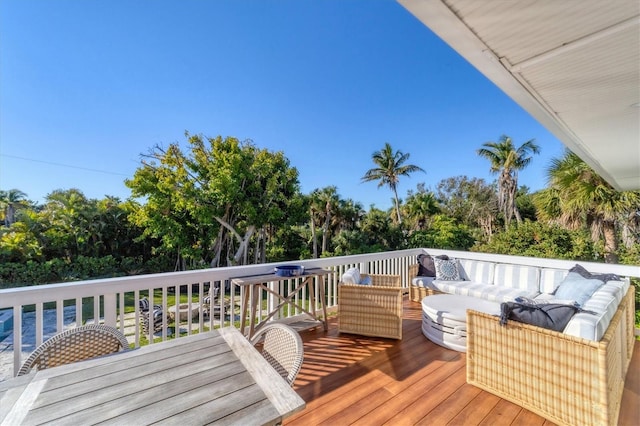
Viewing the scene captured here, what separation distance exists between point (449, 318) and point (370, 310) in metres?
0.89

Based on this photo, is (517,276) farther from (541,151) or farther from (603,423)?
(541,151)

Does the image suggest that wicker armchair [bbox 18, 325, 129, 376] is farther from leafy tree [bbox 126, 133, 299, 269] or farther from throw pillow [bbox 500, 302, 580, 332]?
leafy tree [bbox 126, 133, 299, 269]

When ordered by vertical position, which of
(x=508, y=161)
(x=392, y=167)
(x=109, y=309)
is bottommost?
(x=109, y=309)

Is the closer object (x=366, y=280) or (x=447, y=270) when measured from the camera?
(x=366, y=280)

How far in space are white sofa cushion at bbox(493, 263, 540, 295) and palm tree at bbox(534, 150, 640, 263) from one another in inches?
108

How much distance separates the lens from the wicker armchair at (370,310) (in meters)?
3.25

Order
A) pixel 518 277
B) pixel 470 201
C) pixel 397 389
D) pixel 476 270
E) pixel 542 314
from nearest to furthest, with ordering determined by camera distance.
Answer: pixel 542 314 < pixel 397 389 < pixel 518 277 < pixel 476 270 < pixel 470 201

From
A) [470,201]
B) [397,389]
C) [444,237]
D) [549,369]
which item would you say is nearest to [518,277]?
[549,369]

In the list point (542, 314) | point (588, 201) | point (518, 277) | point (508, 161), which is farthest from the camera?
point (508, 161)

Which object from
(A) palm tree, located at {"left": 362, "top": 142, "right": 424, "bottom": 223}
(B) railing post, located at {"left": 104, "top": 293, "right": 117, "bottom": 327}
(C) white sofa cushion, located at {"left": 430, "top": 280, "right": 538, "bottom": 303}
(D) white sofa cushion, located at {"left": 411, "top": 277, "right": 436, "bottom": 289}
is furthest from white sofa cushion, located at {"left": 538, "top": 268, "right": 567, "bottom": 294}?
(A) palm tree, located at {"left": 362, "top": 142, "right": 424, "bottom": 223}

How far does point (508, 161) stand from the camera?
14242 millimetres

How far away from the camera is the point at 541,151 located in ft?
46.3

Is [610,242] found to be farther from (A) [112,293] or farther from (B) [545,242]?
(A) [112,293]

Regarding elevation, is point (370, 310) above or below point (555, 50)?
below
